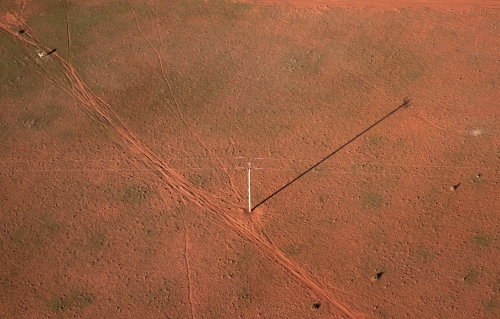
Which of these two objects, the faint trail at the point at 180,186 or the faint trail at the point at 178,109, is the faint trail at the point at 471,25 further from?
the faint trail at the point at 180,186

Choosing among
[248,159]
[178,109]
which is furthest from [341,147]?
[178,109]

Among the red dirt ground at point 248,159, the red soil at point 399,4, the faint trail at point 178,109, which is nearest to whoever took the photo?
the red dirt ground at point 248,159

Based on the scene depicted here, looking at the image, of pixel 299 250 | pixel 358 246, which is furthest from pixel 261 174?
pixel 358 246

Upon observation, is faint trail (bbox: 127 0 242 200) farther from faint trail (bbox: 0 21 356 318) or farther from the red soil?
the red soil

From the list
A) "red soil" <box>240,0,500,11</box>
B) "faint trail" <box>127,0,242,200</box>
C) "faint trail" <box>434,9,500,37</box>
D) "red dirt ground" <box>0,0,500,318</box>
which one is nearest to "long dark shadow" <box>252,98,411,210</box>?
"red dirt ground" <box>0,0,500,318</box>

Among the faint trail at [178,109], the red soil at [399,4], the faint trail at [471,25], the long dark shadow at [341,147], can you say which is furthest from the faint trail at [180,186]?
the faint trail at [471,25]

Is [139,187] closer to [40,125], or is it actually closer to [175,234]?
[175,234]

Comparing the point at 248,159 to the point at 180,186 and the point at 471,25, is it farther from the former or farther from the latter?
the point at 471,25
